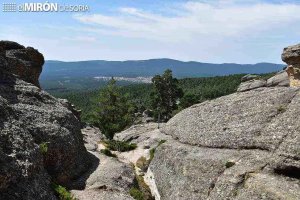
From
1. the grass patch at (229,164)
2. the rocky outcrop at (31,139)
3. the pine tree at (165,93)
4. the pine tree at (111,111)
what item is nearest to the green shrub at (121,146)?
the pine tree at (111,111)

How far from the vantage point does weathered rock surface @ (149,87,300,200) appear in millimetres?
36344

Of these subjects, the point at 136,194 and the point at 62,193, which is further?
the point at 136,194

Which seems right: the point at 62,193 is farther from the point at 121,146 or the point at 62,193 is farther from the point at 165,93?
the point at 165,93

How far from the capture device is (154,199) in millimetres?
51750

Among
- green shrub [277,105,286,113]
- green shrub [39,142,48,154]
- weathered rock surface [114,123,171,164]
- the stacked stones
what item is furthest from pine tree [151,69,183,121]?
green shrub [277,105,286,113]

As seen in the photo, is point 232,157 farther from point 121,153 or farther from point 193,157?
point 121,153

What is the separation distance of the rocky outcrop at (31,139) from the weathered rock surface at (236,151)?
1306cm

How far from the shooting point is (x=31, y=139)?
4406cm

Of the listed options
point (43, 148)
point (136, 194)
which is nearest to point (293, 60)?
point (136, 194)

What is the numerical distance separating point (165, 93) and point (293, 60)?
85291mm

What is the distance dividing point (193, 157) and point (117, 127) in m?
50.1

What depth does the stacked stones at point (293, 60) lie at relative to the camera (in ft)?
195

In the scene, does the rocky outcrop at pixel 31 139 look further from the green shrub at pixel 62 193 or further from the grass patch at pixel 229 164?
the grass patch at pixel 229 164

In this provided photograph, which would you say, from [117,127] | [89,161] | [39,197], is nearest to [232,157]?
[39,197]
